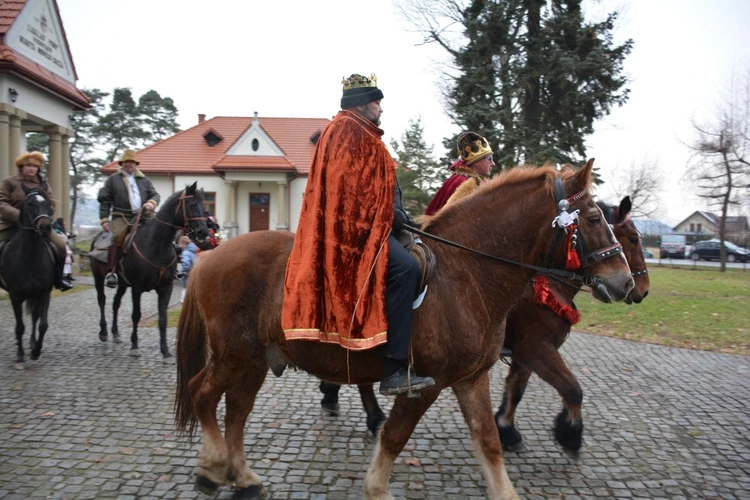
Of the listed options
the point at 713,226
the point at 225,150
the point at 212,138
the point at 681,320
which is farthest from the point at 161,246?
the point at 713,226

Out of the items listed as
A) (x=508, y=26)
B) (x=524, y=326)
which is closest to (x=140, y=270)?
(x=524, y=326)

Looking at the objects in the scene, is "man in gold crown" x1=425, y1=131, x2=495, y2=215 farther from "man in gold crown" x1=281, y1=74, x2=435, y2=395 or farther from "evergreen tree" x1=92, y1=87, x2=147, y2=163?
"evergreen tree" x1=92, y1=87, x2=147, y2=163

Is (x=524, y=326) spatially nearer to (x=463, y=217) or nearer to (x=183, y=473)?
(x=463, y=217)

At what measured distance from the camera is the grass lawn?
10117 millimetres

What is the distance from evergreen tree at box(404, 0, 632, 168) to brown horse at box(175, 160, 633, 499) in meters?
13.3

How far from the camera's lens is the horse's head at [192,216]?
7855mm

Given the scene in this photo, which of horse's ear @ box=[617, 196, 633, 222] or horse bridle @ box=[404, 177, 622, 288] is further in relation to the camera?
horse's ear @ box=[617, 196, 633, 222]

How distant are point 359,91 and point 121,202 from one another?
6.65 meters

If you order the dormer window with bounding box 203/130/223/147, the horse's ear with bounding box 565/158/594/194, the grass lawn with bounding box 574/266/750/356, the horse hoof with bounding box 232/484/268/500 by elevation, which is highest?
the dormer window with bounding box 203/130/223/147

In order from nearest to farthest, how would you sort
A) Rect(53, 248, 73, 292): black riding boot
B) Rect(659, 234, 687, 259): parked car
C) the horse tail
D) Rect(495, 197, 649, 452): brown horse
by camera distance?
1. the horse tail
2. Rect(495, 197, 649, 452): brown horse
3. Rect(53, 248, 73, 292): black riding boot
4. Rect(659, 234, 687, 259): parked car

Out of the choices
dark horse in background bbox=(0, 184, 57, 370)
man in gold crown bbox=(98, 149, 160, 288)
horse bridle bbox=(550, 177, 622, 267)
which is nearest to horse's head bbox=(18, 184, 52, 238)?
dark horse in background bbox=(0, 184, 57, 370)

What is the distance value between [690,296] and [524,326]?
47.7 feet

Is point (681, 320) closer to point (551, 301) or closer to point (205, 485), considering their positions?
point (551, 301)

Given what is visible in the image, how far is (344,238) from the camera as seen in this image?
3.35m
